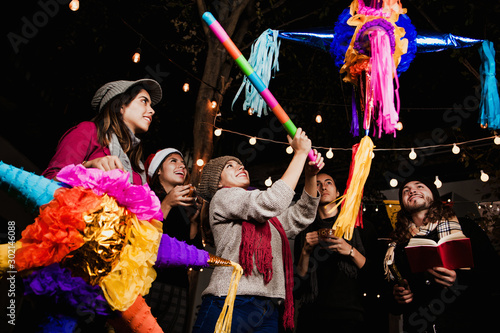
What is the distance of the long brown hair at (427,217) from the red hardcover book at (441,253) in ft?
0.79

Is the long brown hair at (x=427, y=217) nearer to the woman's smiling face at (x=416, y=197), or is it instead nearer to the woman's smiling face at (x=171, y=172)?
the woman's smiling face at (x=416, y=197)

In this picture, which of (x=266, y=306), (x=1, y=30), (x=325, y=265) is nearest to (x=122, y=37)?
(x=1, y=30)

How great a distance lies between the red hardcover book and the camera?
2.03 meters

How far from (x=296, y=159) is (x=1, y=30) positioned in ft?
7.89

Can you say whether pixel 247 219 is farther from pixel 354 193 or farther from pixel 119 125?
pixel 119 125

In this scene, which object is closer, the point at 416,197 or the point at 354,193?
the point at 354,193

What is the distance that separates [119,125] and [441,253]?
1.72m

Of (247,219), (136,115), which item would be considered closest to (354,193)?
(247,219)

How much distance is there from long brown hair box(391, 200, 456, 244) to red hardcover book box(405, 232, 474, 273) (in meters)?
0.24

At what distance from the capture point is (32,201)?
929 mm

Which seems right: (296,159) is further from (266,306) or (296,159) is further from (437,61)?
(437,61)

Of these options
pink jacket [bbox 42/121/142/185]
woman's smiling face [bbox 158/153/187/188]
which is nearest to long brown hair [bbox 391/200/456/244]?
woman's smiling face [bbox 158/153/187/188]

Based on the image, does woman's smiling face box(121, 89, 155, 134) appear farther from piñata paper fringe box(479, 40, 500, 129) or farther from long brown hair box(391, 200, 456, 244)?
piñata paper fringe box(479, 40, 500, 129)

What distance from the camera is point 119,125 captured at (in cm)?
148
